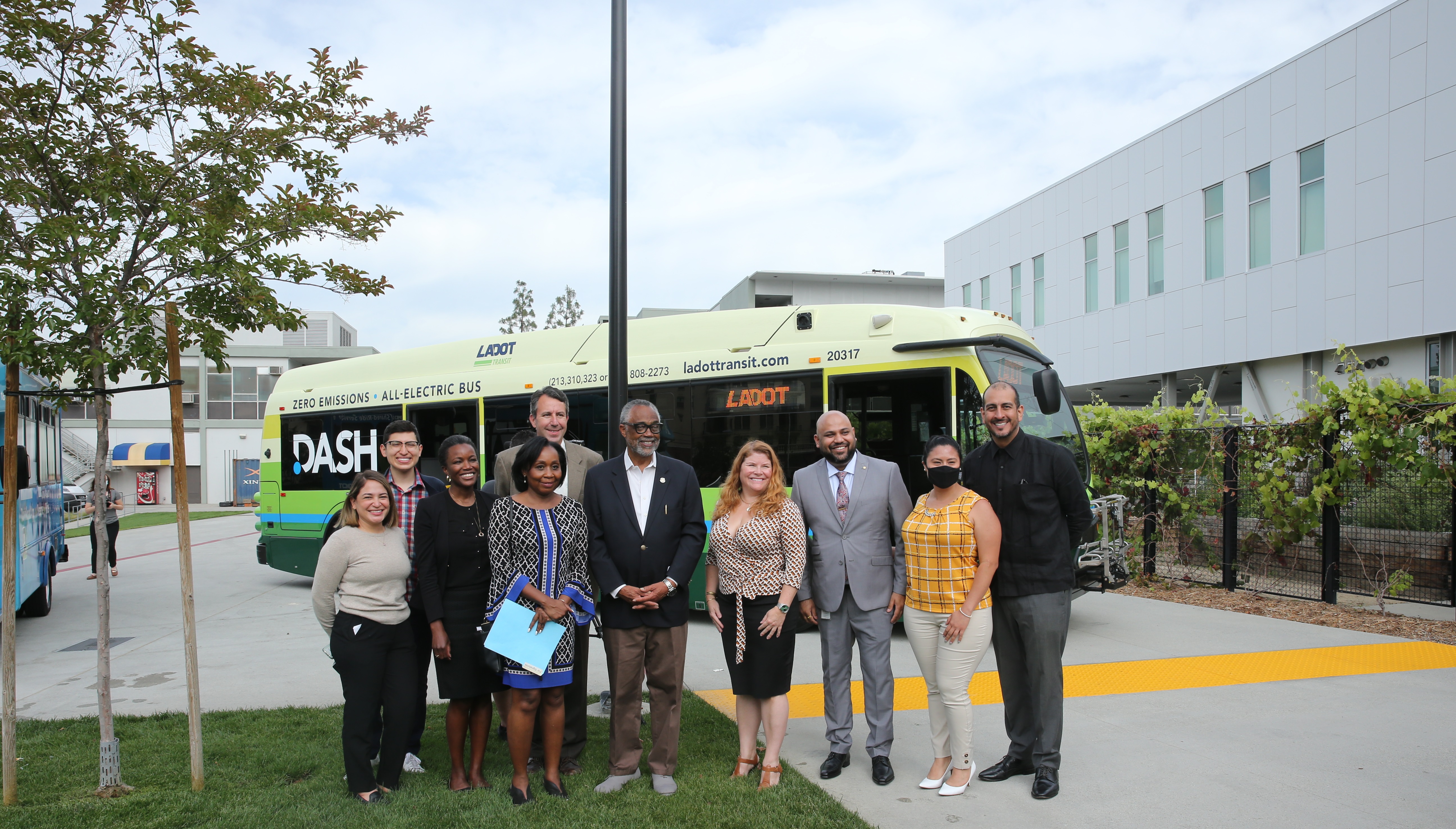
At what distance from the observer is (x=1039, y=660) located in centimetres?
452

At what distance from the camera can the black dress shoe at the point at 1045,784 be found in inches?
173

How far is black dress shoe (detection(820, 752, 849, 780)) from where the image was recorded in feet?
15.3

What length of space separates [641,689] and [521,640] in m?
0.70

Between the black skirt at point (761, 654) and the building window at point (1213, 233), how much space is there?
2154cm

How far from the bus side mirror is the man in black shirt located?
2982 millimetres

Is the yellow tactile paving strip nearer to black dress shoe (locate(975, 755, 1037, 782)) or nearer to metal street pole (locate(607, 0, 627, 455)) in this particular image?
black dress shoe (locate(975, 755, 1037, 782))

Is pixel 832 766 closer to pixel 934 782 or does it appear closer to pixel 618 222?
pixel 934 782

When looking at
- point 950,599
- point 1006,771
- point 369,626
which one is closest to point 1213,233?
point 1006,771

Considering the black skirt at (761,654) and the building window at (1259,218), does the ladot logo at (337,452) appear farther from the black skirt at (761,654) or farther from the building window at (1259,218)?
the building window at (1259,218)

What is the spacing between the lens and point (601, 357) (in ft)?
32.0

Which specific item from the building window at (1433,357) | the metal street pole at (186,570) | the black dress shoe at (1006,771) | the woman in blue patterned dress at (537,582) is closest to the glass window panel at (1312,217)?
the building window at (1433,357)

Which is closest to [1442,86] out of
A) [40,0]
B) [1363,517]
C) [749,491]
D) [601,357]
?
[1363,517]

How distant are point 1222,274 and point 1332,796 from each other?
67.6ft

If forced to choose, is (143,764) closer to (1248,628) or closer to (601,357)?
(601,357)
